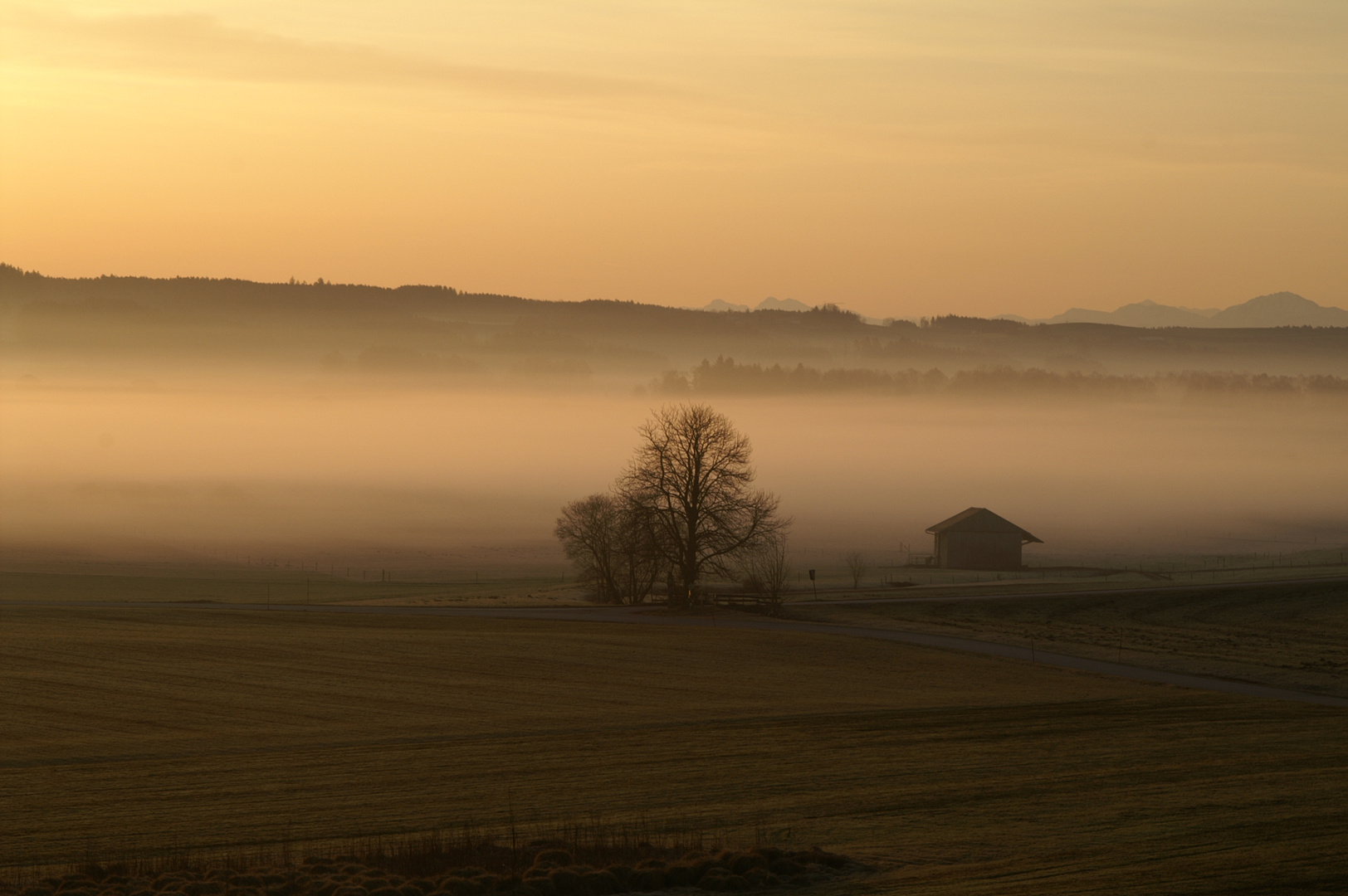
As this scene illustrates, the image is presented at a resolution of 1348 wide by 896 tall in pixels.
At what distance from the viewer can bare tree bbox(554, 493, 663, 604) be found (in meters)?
84.1

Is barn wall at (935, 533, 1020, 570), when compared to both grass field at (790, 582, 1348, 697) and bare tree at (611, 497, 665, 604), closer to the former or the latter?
bare tree at (611, 497, 665, 604)

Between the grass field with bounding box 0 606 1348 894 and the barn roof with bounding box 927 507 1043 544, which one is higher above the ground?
the barn roof with bounding box 927 507 1043 544

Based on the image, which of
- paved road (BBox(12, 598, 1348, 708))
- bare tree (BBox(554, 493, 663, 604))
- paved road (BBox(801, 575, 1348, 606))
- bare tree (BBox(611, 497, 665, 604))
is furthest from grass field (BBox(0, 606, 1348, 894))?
bare tree (BBox(554, 493, 663, 604))

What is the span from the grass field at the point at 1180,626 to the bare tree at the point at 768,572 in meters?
1.47

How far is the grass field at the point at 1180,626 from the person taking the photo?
5125 centimetres

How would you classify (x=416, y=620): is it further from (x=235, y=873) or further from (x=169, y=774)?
(x=235, y=873)

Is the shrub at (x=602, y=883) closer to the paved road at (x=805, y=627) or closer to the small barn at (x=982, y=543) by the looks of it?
the paved road at (x=805, y=627)

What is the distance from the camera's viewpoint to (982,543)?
118m

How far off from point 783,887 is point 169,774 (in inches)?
613

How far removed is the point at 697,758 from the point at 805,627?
3639cm

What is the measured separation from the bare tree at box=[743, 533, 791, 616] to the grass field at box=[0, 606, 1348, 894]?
21464mm

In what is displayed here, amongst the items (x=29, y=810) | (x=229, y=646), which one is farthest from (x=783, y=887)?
(x=229, y=646)

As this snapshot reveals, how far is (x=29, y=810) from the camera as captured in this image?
24141 millimetres

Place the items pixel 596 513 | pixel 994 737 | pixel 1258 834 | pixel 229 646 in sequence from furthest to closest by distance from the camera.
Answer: pixel 596 513
pixel 229 646
pixel 994 737
pixel 1258 834
